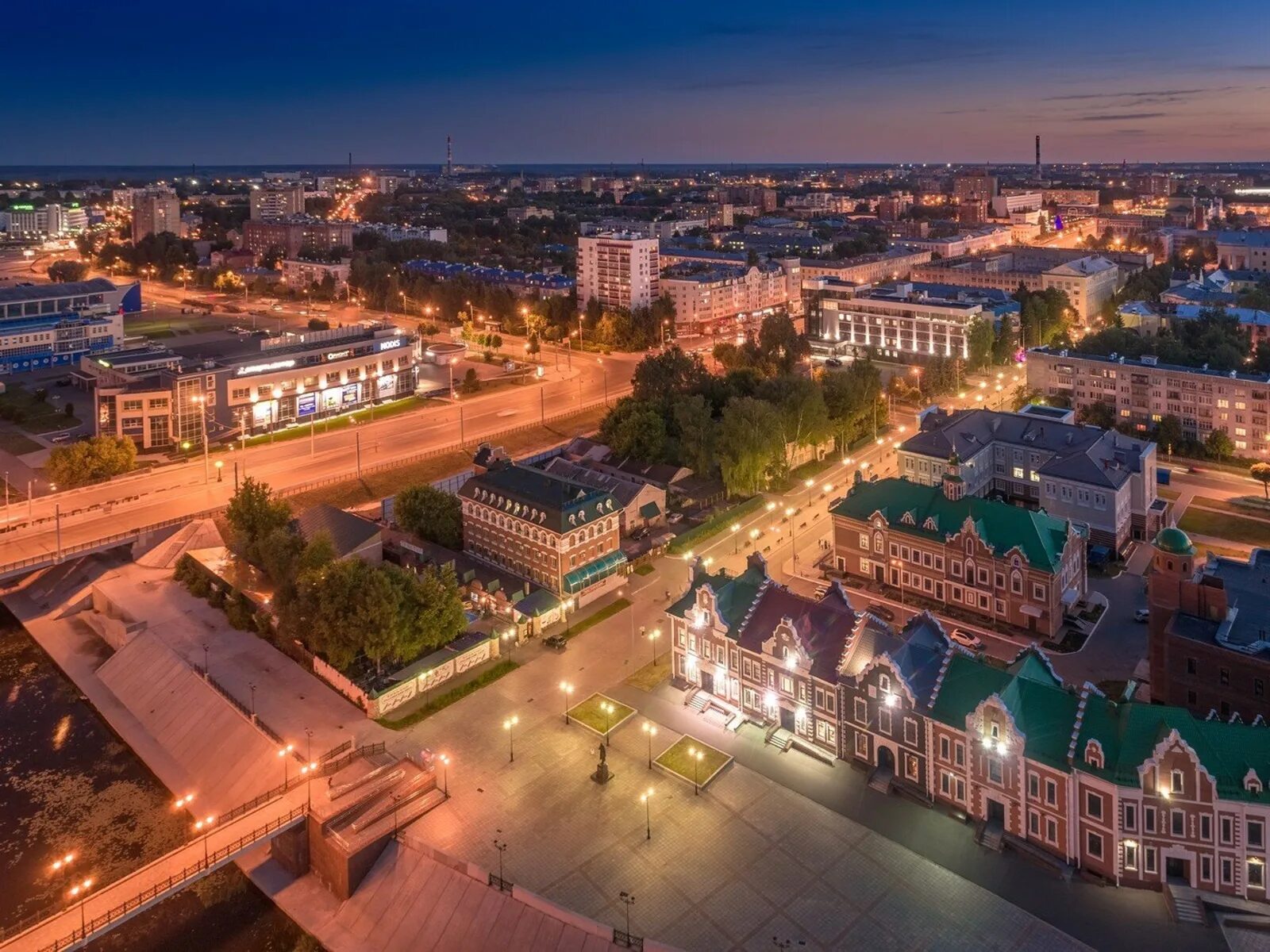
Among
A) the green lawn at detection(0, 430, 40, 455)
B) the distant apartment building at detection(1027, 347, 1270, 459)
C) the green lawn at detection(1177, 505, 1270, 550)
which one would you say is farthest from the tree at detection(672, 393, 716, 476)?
the green lawn at detection(0, 430, 40, 455)

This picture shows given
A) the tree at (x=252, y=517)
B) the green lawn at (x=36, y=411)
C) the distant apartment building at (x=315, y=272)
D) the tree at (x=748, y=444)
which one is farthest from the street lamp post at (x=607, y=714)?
the distant apartment building at (x=315, y=272)

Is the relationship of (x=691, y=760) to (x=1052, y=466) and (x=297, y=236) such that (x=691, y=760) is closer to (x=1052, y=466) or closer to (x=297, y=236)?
(x=1052, y=466)

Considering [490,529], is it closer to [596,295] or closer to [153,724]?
[153,724]

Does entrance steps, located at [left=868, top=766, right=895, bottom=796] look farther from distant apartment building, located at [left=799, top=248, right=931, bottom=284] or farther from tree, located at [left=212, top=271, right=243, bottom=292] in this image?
tree, located at [left=212, top=271, right=243, bottom=292]

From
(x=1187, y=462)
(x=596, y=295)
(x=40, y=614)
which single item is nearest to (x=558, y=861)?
(x=40, y=614)

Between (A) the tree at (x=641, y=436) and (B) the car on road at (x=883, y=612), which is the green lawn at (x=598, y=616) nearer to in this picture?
(B) the car on road at (x=883, y=612)

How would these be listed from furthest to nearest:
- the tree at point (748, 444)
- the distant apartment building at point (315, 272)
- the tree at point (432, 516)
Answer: the distant apartment building at point (315, 272) → the tree at point (748, 444) → the tree at point (432, 516)

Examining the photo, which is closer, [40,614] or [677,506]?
[40,614]
